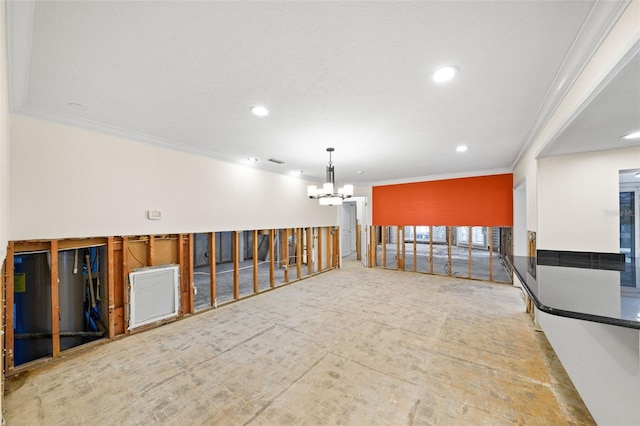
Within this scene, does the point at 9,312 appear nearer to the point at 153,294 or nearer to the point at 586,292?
the point at 153,294

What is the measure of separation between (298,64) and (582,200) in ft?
12.3

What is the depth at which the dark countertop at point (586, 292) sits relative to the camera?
1188 millimetres

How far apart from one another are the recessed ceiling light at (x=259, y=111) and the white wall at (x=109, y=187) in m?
1.92

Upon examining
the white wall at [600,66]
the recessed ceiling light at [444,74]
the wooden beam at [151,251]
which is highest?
the recessed ceiling light at [444,74]

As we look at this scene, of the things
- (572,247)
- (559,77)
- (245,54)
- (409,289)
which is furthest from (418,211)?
(245,54)

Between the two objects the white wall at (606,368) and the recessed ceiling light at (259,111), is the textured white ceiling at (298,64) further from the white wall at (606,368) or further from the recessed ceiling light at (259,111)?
the white wall at (606,368)

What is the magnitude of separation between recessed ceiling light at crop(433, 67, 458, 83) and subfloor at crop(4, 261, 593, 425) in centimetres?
275

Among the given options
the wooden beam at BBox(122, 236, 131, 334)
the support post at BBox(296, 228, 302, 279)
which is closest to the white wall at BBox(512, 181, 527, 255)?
the support post at BBox(296, 228, 302, 279)

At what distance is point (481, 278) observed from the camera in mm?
6219

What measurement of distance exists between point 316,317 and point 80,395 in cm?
269

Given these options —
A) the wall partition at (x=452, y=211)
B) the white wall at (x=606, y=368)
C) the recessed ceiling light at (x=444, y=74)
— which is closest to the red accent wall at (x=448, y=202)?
the wall partition at (x=452, y=211)

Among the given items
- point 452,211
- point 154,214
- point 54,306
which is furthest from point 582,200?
point 54,306

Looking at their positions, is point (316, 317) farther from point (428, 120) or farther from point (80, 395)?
point (428, 120)

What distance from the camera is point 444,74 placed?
2.02 metres
